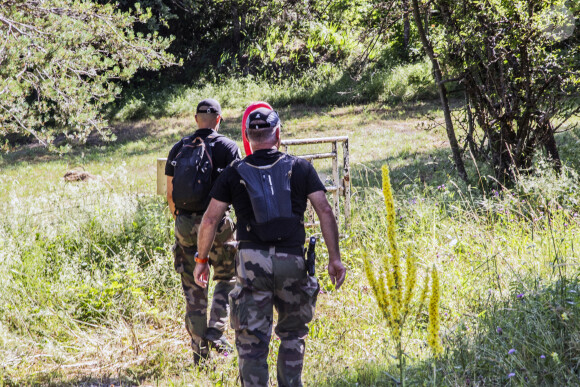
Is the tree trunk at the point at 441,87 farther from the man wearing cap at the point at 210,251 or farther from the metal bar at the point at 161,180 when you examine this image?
the man wearing cap at the point at 210,251

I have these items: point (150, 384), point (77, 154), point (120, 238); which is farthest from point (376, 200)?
point (77, 154)

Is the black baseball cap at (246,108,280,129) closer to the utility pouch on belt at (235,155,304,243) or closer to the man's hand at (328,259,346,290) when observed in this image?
the utility pouch on belt at (235,155,304,243)

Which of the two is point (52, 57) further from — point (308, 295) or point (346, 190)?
point (308, 295)

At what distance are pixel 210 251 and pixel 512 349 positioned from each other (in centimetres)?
234

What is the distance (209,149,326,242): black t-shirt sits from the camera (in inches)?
132

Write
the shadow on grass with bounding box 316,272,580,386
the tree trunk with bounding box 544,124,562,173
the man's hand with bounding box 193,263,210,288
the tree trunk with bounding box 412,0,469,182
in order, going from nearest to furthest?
the shadow on grass with bounding box 316,272,580,386 → the man's hand with bounding box 193,263,210,288 → the tree trunk with bounding box 544,124,562,173 → the tree trunk with bounding box 412,0,469,182

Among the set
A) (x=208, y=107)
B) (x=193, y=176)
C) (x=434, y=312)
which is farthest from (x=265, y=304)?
(x=208, y=107)

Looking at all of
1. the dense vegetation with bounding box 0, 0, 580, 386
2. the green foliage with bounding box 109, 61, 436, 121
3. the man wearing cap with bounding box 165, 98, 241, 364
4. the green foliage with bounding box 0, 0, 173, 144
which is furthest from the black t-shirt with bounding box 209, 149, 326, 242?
the green foliage with bounding box 109, 61, 436, 121

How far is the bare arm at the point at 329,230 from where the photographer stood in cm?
337

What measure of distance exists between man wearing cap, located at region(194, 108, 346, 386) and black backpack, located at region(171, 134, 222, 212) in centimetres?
84

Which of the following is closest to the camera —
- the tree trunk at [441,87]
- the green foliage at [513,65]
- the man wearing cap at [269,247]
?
the man wearing cap at [269,247]

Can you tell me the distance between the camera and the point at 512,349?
3.08 metres

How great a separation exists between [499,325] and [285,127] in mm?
13825

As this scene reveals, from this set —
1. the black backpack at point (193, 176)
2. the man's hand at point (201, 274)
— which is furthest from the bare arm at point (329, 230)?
the black backpack at point (193, 176)
